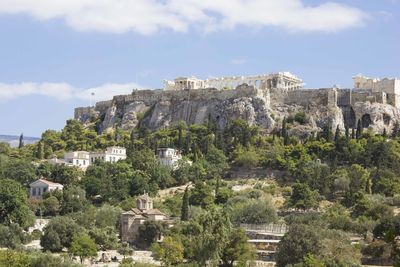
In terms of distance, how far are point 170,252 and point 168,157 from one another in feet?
119

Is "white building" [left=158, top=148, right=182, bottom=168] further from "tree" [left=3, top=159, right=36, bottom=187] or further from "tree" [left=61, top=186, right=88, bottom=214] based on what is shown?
"tree" [left=61, top=186, right=88, bottom=214]

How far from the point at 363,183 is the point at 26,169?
1300 inches

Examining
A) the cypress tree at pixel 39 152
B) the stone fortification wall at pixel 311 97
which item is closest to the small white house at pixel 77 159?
the cypress tree at pixel 39 152

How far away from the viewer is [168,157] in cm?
8756

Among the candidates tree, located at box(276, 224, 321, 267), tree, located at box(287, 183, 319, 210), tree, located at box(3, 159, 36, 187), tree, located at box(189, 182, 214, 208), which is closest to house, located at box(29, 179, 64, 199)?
tree, located at box(3, 159, 36, 187)

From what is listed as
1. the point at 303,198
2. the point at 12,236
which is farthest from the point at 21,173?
the point at 303,198

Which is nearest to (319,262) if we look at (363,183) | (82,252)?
(82,252)

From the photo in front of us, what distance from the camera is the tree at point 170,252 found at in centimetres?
5109

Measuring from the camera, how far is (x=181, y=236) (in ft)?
184

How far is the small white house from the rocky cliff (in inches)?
606

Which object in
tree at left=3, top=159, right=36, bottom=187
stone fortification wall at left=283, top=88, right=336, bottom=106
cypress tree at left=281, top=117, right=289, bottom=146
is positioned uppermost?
stone fortification wall at left=283, top=88, right=336, bottom=106

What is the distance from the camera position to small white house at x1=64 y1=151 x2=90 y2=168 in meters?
90.5

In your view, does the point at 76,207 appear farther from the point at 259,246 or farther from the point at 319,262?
the point at 319,262

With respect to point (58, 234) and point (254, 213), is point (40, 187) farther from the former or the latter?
point (254, 213)
